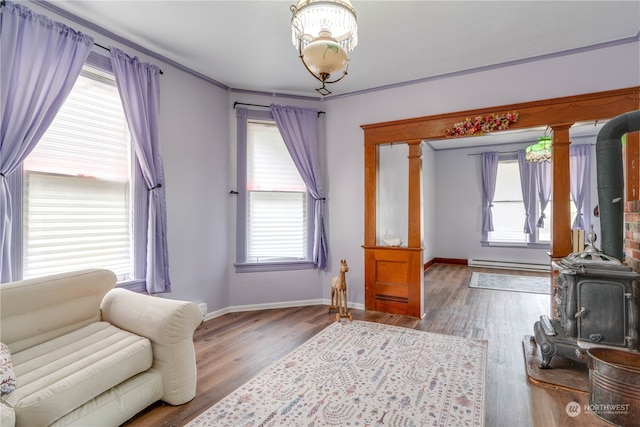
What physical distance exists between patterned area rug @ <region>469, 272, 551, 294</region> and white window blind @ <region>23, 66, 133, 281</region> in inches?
205

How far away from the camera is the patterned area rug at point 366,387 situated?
1941 mm

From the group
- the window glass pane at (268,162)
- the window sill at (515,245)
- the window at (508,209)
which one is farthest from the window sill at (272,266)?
the window at (508,209)

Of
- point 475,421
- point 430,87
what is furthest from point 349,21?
point 475,421

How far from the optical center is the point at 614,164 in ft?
8.33

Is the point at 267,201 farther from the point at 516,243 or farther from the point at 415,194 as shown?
the point at 516,243

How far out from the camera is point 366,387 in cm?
227

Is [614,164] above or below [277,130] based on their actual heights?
below

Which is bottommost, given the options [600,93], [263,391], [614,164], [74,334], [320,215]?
[263,391]

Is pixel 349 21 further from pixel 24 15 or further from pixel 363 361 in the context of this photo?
pixel 363 361

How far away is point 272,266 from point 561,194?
335 centimetres

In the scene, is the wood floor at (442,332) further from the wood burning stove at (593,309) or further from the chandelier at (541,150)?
the chandelier at (541,150)

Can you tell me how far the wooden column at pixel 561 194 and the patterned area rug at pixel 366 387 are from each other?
128 centimetres

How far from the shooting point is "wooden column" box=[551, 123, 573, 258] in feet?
10.3

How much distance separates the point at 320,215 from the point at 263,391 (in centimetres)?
244
